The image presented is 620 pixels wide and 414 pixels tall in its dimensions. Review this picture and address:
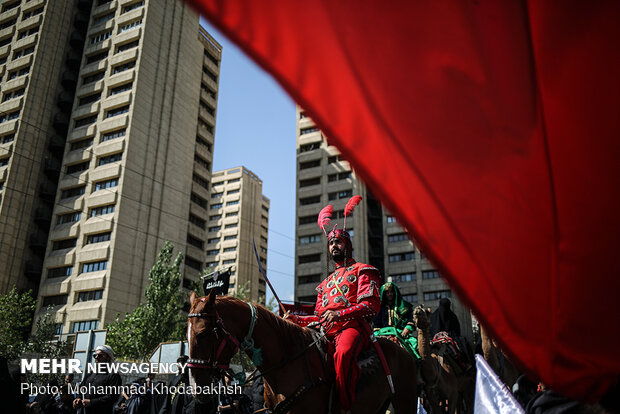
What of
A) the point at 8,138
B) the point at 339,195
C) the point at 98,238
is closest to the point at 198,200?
the point at 98,238

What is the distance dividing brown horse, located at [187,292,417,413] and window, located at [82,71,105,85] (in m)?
58.5

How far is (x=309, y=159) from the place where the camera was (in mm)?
70688

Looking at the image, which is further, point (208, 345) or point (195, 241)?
point (195, 241)

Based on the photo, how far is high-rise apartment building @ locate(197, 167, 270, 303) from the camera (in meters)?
93.4

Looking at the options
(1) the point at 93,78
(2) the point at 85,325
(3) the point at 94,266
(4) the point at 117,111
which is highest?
(1) the point at 93,78

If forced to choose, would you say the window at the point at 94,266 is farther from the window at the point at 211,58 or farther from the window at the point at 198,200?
the window at the point at 211,58

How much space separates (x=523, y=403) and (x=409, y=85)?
1.59 m

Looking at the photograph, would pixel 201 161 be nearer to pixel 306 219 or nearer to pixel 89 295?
pixel 306 219

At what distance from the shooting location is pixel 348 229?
2452 inches

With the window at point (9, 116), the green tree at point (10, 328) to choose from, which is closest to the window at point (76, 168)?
the window at point (9, 116)

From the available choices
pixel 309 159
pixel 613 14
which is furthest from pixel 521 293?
pixel 309 159

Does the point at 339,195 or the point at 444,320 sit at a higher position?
the point at 339,195

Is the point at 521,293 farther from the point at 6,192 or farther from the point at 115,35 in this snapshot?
the point at 115,35

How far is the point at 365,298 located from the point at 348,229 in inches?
2248
